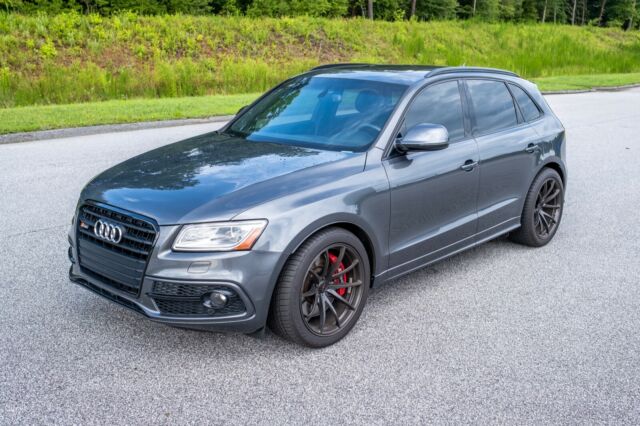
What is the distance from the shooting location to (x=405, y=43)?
36.3 metres

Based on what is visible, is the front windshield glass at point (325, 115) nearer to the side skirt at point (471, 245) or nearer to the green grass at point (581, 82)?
the side skirt at point (471, 245)

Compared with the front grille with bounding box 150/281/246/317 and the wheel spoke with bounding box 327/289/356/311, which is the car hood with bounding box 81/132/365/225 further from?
the wheel spoke with bounding box 327/289/356/311

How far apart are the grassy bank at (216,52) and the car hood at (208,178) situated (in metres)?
13.3

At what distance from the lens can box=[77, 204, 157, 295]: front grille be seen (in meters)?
3.76

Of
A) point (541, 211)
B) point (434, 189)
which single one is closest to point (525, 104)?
point (541, 211)

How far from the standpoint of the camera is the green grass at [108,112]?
1283 centimetres

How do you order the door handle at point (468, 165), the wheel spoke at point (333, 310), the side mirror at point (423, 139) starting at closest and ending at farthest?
the wheel spoke at point (333, 310), the side mirror at point (423, 139), the door handle at point (468, 165)

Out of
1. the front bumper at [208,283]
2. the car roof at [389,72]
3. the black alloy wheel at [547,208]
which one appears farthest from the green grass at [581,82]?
the front bumper at [208,283]

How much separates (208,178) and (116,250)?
2.32 ft

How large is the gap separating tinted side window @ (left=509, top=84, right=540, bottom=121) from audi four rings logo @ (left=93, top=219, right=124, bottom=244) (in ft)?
12.5

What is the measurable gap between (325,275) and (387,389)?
0.84 meters

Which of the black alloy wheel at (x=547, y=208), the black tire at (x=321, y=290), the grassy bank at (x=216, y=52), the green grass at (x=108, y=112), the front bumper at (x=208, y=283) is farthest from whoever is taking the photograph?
the grassy bank at (x=216, y=52)

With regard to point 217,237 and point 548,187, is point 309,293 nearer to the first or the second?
point 217,237

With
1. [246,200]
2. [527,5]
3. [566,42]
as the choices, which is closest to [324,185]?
Answer: [246,200]
